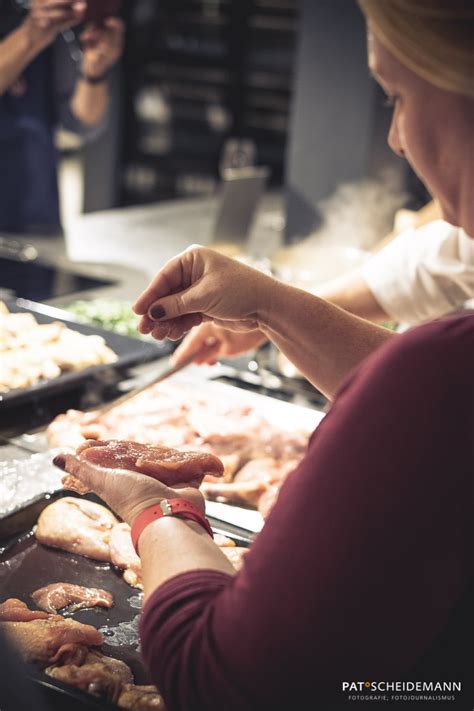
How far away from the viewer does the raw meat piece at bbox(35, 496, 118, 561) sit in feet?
4.86

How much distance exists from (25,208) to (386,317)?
2.14m

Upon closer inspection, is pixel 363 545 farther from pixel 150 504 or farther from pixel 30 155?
pixel 30 155

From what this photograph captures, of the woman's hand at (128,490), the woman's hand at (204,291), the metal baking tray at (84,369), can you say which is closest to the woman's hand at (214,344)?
the metal baking tray at (84,369)

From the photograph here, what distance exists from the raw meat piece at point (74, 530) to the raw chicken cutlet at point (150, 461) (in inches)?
9.3

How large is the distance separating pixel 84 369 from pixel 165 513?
1.16 meters

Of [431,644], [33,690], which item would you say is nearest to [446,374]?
[431,644]

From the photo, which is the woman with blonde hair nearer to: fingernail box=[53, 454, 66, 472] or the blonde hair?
the blonde hair

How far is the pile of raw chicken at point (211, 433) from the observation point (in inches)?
68.7

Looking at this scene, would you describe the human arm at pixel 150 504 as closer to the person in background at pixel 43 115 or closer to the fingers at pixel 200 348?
the fingers at pixel 200 348

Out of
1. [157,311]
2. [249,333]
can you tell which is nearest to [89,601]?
[157,311]

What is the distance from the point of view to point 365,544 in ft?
2.69

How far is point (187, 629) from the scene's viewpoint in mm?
895

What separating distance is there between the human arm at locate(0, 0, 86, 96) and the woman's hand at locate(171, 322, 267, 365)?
54.9 inches

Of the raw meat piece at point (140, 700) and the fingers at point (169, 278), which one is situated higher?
the fingers at point (169, 278)
